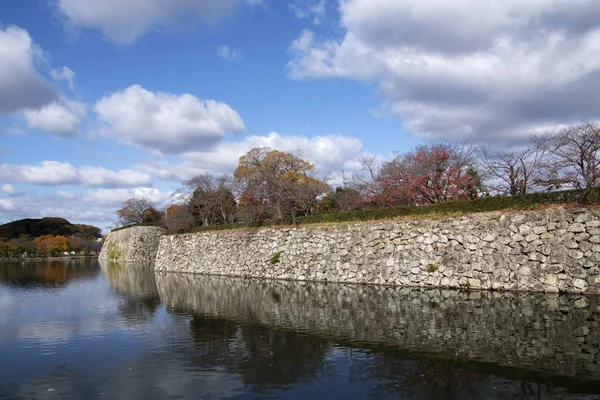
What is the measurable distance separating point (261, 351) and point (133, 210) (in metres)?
68.1

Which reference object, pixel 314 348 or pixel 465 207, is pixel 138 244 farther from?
pixel 314 348

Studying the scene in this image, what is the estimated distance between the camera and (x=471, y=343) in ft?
31.1

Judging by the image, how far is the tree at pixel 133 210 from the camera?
71.2 metres

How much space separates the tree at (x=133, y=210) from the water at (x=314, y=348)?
185 feet

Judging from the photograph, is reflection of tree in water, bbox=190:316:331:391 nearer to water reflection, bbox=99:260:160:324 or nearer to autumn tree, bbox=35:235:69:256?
water reflection, bbox=99:260:160:324

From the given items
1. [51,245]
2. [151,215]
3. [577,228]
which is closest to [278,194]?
[577,228]

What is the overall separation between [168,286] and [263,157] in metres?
24.3

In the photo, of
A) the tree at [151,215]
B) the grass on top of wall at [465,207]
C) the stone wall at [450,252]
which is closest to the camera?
the stone wall at [450,252]

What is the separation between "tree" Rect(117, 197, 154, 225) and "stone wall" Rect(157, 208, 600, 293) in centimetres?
4868

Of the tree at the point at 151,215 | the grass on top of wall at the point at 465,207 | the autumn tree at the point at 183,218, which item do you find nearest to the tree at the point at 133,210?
the tree at the point at 151,215

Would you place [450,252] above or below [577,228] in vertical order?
below

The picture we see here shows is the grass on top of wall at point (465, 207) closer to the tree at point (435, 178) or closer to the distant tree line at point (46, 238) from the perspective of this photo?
the tree at point (435, 178)

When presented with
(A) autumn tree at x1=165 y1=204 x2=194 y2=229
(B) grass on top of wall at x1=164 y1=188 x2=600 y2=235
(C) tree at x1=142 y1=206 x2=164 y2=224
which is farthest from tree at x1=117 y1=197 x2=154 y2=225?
(B) grass on top of wall at x1=164 y1=188 x2=600 y2=235

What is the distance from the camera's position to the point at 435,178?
84.9 ft
